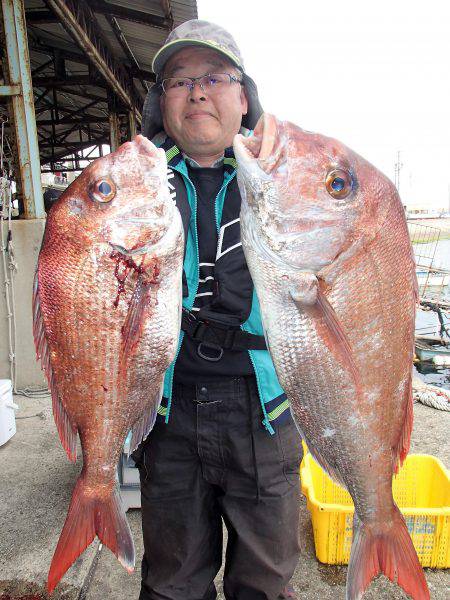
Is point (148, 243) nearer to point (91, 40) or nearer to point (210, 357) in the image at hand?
point (210, 357)

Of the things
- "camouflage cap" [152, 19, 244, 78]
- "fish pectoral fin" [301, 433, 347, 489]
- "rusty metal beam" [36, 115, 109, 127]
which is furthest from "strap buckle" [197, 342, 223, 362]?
"rusty metal beam" [36, 115, 109, 127]

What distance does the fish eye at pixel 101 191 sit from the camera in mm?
1493

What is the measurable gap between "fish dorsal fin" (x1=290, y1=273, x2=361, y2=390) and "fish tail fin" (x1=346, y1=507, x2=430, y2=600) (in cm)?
61

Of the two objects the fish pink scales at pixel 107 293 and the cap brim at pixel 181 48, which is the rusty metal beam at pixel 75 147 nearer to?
the cap brim at pixel 181 48

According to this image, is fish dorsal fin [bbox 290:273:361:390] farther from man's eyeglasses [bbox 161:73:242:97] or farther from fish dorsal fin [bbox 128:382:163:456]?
man's eyeglasses [bbox 161:73:242:97]

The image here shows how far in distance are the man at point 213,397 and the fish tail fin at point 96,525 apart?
34 centimetres

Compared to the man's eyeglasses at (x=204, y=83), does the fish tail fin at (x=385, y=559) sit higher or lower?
lower

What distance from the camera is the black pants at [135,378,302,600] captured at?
6.27 ft

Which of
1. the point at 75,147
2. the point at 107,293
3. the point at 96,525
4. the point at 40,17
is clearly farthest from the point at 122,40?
the point at 75,147

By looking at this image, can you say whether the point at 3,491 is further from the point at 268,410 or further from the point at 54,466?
the point at 268,410

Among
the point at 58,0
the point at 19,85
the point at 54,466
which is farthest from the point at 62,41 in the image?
the point at 54,466

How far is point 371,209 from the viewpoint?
56.7 inches

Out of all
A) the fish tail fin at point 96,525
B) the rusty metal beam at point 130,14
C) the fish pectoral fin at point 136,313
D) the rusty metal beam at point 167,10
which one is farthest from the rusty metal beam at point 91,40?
the fish tail fin at point 96,525

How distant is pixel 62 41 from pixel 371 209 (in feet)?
29.7
